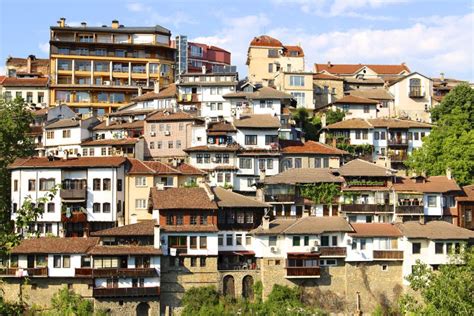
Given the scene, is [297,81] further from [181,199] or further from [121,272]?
[121,272]

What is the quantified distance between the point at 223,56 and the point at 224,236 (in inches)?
2540

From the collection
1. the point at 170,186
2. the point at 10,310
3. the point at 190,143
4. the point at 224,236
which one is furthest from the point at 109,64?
the point at 10,310

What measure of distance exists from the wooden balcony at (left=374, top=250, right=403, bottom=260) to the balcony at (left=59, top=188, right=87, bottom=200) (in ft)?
74.1

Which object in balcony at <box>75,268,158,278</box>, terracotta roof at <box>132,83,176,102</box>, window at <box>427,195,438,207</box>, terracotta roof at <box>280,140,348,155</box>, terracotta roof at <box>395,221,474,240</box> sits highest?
terracotta roof at <box>132,83,176,102</box>

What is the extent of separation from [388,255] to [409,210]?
5099 mm

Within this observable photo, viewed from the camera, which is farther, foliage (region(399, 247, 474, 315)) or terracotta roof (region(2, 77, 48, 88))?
terracotta roof (region(2, 77, 48, 88))

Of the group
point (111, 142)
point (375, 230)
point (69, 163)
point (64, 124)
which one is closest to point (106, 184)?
point (69, 163)

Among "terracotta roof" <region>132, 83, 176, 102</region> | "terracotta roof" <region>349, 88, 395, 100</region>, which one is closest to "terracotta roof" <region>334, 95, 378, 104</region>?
"terracotta roof" <region>349, 88, 395, 100</region>

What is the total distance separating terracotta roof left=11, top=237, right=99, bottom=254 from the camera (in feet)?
178

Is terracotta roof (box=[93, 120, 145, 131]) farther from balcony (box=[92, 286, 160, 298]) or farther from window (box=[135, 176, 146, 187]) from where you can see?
balcony (box=[92, 286, 160, 298])

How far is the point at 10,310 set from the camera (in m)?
20.0

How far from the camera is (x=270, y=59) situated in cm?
10000

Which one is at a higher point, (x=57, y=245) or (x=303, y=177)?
(x=303, y=177)

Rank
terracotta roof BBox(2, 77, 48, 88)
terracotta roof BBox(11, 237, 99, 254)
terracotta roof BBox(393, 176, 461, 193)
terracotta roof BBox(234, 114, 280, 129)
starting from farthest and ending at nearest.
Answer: terracotta roof BBox(2, 77, 48, 88) → terracotta roof BBox(234, 114, 280, 129) → terracotta roof BBox(393, 176, 461, 193) → terracotta roof BBox(11, 237, 99, 254)
